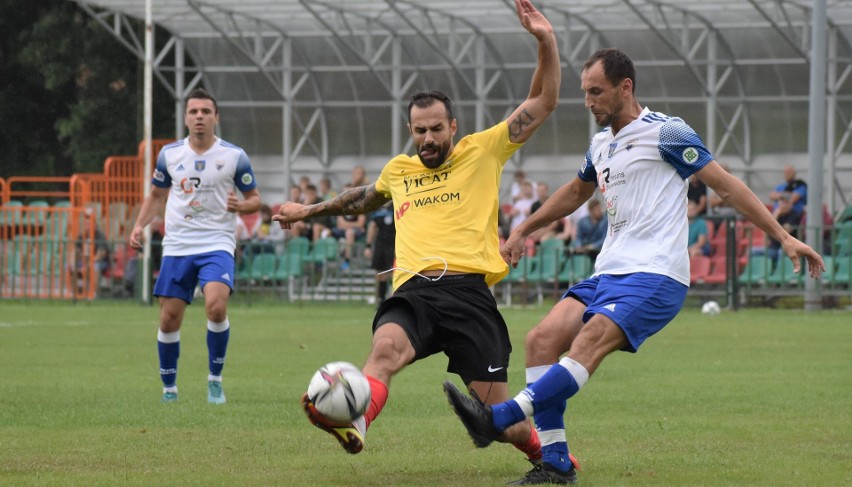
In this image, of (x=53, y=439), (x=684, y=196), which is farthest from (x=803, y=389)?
(x=53, y=439)

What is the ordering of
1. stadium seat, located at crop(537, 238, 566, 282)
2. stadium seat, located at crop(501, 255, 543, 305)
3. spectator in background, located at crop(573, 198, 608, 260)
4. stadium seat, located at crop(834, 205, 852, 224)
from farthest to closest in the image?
stadium seat, located at crop(834, 205, 852, 224) → stadium seat, located at crop(501, 255, 543, 305) → stadium seat, located at crop(537, 238, 566, 282) → spectator in background, located at crop(573, 198, 608, 260)

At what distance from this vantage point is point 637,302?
271 inches

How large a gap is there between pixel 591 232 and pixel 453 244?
58.2 ft

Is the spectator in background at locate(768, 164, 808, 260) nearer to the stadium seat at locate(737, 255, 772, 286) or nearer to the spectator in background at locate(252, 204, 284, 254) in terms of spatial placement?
the stadium seat at locate(737, 255, 772, 286)

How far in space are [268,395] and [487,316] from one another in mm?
4535

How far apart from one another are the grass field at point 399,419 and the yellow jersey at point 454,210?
3.51 feet

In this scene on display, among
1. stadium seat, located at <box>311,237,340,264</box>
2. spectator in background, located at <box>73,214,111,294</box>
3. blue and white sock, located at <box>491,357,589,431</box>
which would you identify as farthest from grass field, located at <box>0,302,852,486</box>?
spectator in background, located at <box>73,214,111,294</box>

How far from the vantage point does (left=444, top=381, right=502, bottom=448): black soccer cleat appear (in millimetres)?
6414

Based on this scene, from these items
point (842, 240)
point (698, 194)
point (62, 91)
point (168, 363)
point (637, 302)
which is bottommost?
point (168, 363)

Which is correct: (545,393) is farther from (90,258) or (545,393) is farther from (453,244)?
(90,258)

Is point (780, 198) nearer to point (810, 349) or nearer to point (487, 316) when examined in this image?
point (810, 349)

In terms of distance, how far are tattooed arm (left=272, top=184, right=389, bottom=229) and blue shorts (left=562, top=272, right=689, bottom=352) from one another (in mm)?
1411

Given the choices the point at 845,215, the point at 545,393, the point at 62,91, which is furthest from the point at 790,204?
the point at 62,91

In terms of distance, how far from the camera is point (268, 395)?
11508 millimetres
